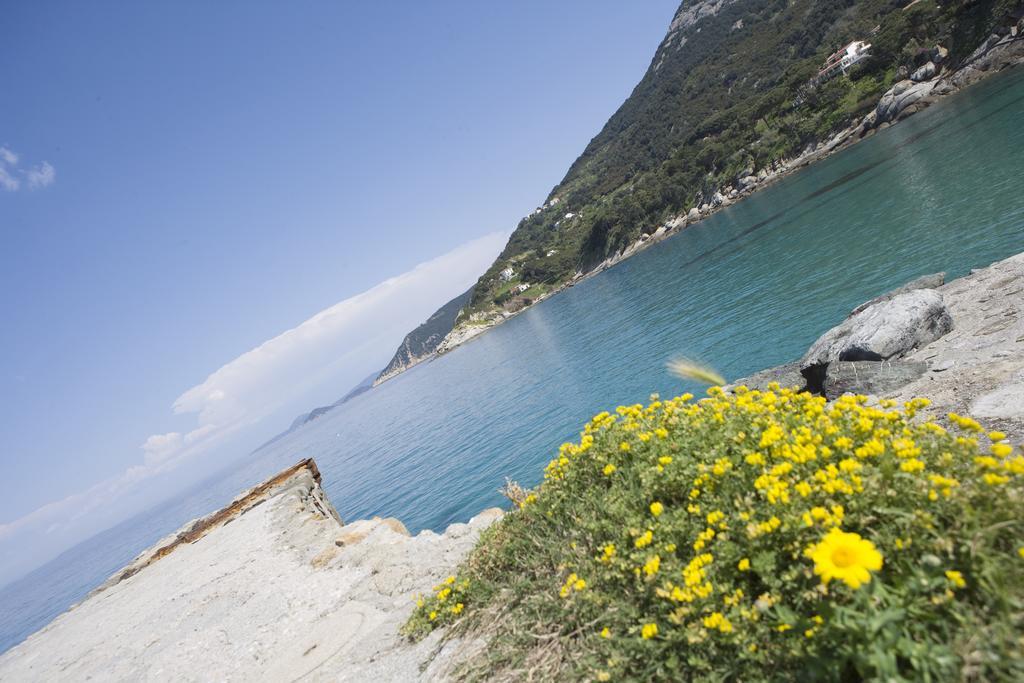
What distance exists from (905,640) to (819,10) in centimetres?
19682

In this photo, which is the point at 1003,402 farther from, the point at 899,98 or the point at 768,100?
the point at 768,100

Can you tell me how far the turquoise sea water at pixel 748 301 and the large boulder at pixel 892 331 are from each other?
631 cm

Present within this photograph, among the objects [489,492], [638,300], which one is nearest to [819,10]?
[638,300]

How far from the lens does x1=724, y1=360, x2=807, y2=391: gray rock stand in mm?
15977

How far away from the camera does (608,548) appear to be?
14.1 ft

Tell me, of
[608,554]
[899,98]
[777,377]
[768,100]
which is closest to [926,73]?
[899,98]

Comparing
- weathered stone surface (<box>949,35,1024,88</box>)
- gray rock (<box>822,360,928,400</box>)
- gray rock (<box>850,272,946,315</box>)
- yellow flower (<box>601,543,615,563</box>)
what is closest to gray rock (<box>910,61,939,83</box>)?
weathered stone surface (<box>949,35,1024,88</box>)

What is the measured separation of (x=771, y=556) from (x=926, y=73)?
330 feet

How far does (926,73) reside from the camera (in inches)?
2776

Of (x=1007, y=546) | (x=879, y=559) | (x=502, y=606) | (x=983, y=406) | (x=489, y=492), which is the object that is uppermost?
(x=879, y=559)

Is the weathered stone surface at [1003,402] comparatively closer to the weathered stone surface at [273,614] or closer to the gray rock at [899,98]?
the weathered stone surface at [273,614]

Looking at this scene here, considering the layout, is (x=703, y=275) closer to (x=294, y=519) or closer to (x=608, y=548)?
(x=294, y=519)

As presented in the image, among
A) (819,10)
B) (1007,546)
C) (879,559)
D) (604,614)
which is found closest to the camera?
(879,559)

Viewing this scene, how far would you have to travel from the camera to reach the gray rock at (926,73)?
70250mm
